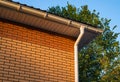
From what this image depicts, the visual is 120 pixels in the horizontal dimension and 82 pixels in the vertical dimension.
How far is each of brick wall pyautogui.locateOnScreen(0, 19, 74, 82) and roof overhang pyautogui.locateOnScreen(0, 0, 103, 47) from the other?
0.20 meters

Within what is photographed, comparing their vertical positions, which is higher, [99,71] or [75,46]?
[99,71]

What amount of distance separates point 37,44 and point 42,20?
80 centimetres

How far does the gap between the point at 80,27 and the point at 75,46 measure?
0.68 metres

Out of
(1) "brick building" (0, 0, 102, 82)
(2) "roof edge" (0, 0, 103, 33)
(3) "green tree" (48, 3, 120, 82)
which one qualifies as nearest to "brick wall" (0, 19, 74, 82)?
(1) "brick building" (0, 0, 102, 82)

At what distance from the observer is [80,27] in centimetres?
905

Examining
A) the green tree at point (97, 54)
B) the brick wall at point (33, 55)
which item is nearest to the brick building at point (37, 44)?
the brick wall at point (33, 55)

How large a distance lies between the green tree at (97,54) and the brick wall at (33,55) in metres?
13.7

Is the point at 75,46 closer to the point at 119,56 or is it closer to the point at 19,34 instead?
the point at 19,34

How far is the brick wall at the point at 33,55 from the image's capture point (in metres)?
7.91

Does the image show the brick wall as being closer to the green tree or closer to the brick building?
the brick building

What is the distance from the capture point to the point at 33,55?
27.7ft

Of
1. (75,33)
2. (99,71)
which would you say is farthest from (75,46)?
(99,71)

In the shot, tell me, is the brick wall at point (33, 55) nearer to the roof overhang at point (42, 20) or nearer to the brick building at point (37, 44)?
the brick building at point (37, 44)

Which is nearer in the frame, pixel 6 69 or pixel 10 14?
pixel 6 69
